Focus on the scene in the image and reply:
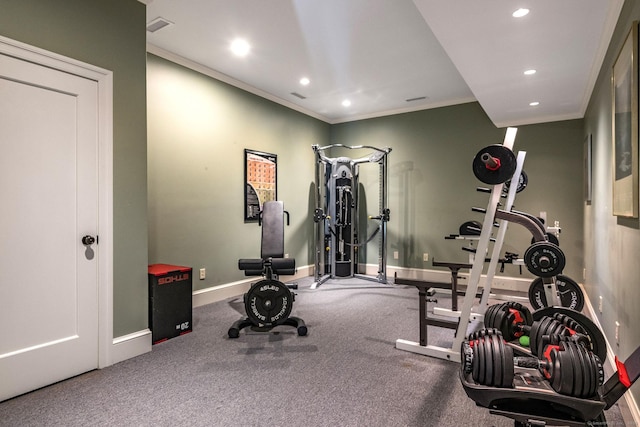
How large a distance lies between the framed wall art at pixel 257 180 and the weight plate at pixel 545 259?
327 centimetres

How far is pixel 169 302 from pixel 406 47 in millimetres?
3211

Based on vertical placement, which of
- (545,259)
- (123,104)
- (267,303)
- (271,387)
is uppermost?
(123,104)

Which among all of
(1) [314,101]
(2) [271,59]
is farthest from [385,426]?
(1) [314,101]

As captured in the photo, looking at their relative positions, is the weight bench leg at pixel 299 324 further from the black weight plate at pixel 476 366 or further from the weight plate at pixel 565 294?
the weight plate at pixel 565 294

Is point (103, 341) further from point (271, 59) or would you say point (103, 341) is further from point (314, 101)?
point (314, 101)

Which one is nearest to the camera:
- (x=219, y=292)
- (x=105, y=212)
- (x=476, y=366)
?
(x=476, y=366)

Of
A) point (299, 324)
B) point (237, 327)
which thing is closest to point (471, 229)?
point (299, 324)

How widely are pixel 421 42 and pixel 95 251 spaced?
129 inches

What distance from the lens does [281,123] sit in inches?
204

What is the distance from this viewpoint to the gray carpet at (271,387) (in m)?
1.84

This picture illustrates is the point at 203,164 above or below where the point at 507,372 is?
above

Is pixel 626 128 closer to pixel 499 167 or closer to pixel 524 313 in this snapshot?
pixel 499 167

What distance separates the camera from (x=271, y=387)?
2.16 meters

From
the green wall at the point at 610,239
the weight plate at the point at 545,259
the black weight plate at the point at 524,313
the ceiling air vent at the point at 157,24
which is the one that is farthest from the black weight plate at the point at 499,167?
the ceiling air vent at the point at 157,24
